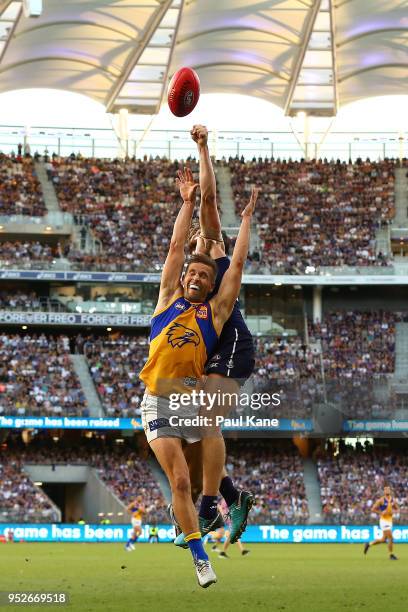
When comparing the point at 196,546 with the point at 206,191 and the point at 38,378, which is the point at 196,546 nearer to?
the point at 206,191

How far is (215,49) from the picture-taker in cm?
5731

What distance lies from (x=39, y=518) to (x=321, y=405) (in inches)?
530

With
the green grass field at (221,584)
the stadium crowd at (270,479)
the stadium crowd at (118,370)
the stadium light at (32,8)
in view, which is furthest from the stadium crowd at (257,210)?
the green grass field at (221,584)

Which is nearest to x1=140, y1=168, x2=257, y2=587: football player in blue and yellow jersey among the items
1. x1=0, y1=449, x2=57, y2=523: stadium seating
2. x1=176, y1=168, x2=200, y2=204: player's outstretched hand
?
x1=176, y1=168, x2=200, y2=204: player's outstretched hand

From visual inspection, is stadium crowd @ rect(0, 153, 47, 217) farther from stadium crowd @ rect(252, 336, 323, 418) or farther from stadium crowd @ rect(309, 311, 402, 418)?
stadium crowd @ rect(309, 311, 402, 418)

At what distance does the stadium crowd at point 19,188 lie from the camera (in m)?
62.3

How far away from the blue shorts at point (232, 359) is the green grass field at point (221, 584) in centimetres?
233

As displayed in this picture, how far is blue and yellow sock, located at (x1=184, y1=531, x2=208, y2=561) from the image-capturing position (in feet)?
35.1

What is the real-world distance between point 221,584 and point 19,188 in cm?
4805

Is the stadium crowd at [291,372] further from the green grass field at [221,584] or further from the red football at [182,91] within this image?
the red football at [182,91]

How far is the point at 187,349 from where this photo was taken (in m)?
11.0

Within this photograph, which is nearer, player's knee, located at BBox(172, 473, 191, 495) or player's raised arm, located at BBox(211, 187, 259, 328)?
player's knee, located at BBox(172, 473, 191, 495)

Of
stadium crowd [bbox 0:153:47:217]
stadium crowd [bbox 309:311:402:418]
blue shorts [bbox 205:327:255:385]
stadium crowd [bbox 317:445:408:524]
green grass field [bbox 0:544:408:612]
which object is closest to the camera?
blue shorts [bbox 205:327:255:385]

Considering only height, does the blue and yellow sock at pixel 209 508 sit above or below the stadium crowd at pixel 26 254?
below
